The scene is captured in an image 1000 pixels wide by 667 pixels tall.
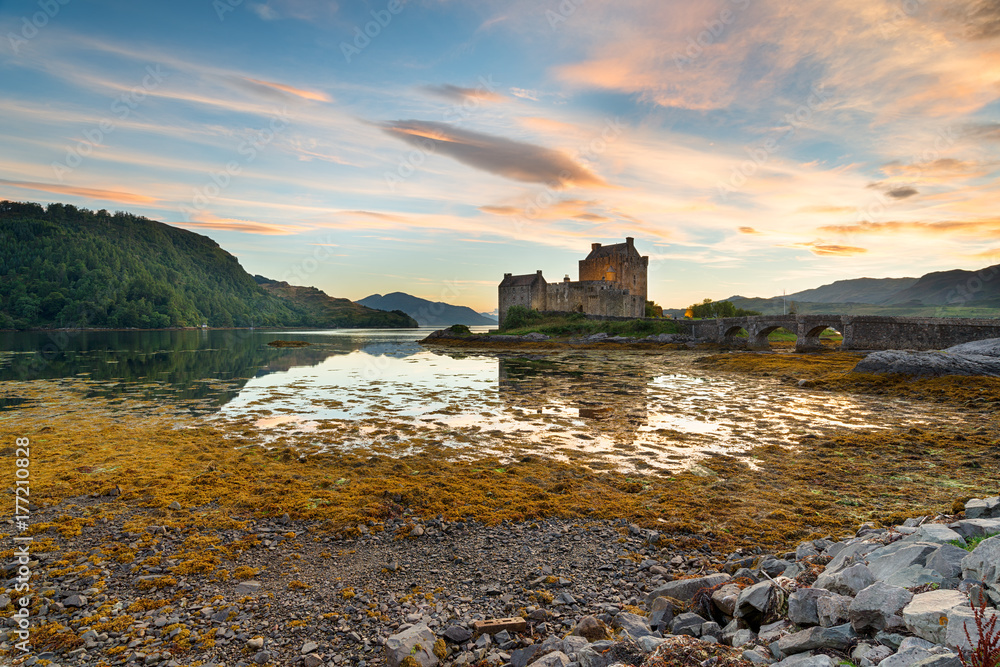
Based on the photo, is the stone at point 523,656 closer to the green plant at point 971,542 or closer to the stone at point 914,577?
the stone at point 914,577

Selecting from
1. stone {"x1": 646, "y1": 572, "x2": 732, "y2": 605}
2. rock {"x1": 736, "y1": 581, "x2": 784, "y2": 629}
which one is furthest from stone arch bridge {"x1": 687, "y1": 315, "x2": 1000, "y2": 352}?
rock {"x1": 736, "y1": 581, "x2": 784, "y2": 629}

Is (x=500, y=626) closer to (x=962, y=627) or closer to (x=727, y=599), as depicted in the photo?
(x=727, y=599)

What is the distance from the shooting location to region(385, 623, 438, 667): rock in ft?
14.6

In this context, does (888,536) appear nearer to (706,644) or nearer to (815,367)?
(706,644)

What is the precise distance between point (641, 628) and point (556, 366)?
107ft

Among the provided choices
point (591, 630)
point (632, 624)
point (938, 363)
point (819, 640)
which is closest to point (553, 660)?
point (591, 630)

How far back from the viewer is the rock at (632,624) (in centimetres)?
470

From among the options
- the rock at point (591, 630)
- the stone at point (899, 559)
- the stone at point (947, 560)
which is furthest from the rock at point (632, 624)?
the stone at point (947, 560)

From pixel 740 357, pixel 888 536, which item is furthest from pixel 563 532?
pixel 740 357

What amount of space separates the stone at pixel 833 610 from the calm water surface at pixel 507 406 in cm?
738

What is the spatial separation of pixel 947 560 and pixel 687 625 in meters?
2.47

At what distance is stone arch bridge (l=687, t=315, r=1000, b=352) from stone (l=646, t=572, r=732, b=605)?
36.4m

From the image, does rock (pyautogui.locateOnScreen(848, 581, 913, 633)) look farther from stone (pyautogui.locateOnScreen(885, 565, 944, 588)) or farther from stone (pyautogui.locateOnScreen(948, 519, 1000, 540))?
stone (pyautogui.locateOnScreen(948, 519, 1000, 540))

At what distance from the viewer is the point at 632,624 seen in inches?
190
